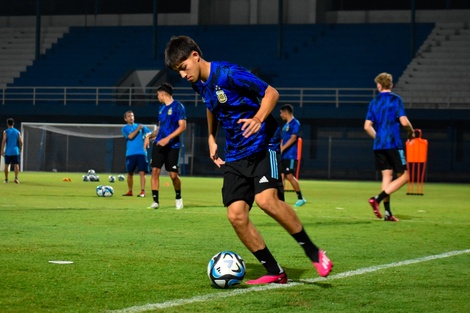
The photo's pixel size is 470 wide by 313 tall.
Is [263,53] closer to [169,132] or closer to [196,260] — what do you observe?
[169,132]

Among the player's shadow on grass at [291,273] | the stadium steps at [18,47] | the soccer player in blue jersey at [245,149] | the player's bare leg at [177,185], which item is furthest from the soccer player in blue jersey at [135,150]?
the stadium steps at [18,47]

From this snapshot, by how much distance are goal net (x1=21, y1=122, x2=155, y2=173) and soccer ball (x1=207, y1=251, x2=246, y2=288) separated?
35.0m

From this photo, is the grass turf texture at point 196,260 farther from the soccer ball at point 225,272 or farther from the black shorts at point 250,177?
the black shorts at point 250,177

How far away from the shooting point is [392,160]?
13891 mm

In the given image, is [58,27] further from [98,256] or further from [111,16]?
[98,256]

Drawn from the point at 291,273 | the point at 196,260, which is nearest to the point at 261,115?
the point at 291,273

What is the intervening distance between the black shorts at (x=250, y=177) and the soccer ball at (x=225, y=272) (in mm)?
443

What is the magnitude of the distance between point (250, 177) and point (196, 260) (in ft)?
5.79

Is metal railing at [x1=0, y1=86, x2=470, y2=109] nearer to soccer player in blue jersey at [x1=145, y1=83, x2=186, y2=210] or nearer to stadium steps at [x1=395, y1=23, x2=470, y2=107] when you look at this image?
stadium steps at [x1=395, y1=23, x2=470, y2=107]

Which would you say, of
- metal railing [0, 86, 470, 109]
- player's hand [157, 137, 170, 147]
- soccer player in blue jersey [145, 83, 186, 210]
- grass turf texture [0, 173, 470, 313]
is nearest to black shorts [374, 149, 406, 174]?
grass turf texture [0, 173, 470, 313]

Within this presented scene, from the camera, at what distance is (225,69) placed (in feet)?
22.8

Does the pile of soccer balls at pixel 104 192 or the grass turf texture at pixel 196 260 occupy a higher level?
the pile of soccer balls at pixel 104 192

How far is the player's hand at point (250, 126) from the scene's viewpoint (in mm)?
6652

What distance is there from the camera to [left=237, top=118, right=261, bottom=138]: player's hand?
21.8ft
